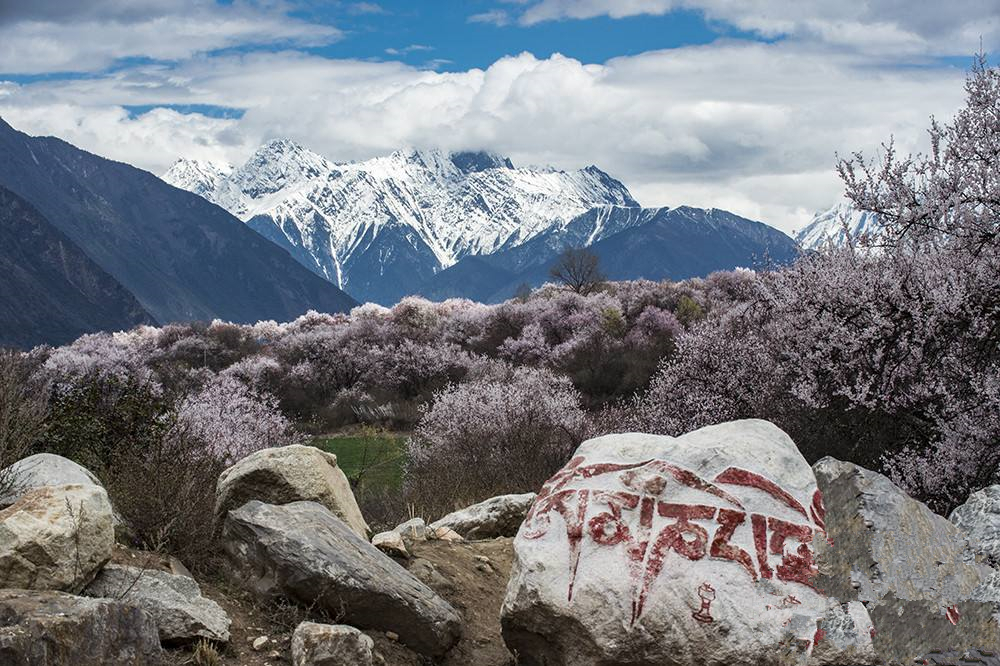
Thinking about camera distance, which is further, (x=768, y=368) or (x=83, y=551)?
(x=768, y=368)

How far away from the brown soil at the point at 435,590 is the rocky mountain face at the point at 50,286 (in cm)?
15495

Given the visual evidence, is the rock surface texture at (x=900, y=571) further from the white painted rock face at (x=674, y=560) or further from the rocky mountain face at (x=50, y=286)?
the rocky mountain face at (x=50, y=286)

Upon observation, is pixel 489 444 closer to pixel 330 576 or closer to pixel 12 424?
pixel 12 424

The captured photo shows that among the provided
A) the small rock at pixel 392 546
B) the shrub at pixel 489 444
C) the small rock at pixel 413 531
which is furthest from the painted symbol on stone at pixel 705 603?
the shrub at pixel 489 444

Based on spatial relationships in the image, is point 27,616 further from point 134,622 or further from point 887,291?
point 887,291

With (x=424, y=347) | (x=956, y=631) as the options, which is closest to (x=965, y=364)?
(x=956, y=631)

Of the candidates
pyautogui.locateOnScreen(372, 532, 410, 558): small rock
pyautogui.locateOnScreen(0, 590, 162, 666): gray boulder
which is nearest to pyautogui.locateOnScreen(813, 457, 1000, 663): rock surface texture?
pyautogui.locateOnScreen(372, 532, 410, 558): small rock

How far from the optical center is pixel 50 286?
179m

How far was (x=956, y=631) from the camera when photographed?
7.05 m

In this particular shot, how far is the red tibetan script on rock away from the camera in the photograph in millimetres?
6898

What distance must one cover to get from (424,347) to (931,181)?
25092 millimetres

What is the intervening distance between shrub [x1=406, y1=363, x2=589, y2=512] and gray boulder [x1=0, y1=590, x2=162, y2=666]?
7332mm

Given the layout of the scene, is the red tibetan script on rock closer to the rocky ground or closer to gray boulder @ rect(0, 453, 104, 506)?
the rocky ground

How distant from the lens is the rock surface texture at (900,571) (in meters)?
7.01
